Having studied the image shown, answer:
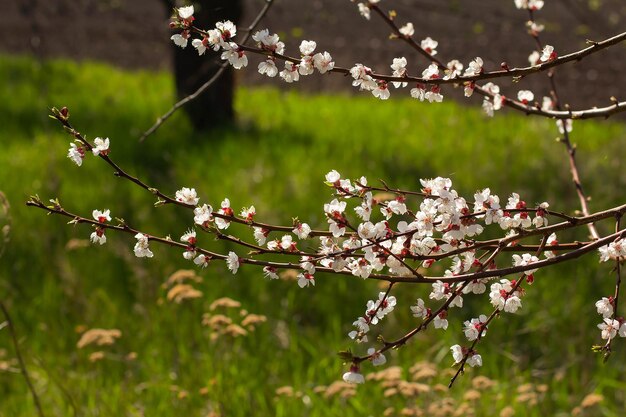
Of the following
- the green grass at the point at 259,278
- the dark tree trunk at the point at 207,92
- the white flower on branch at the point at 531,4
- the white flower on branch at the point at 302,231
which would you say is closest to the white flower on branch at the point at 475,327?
the white flower on branch at the point at 302,231

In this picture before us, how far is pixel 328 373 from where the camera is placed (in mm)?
4254

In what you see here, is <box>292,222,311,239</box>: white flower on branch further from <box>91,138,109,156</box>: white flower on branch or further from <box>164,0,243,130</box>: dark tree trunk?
<box>164,0,243,130</box>: dark tree trunk

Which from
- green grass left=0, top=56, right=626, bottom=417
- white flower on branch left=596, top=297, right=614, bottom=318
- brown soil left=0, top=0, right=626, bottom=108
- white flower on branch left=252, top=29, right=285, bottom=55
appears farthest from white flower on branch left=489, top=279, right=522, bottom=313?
brown soil left=0, top=0, right=626, bottom=108

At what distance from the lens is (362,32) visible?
11977 millimetres

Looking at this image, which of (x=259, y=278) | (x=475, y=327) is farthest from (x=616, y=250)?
(x=259, y=278)

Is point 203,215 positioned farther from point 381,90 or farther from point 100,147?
point 381,90

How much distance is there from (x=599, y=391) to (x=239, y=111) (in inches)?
199

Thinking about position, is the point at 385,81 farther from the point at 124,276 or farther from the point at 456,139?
the point at 456,139

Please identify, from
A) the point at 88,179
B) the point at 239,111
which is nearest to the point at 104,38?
the point at 239,111

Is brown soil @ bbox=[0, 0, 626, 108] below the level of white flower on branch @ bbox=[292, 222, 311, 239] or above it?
above

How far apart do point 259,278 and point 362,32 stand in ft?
24.5

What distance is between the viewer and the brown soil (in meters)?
10.2

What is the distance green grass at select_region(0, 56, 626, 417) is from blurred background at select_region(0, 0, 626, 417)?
15 mm

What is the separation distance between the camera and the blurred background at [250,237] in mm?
4047
